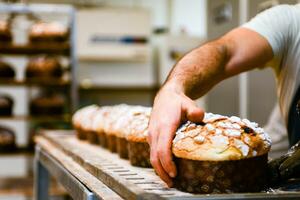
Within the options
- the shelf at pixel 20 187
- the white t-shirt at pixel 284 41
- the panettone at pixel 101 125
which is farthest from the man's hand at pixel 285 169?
the shelf at pixel 20 187

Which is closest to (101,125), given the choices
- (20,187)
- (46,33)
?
(20,187)

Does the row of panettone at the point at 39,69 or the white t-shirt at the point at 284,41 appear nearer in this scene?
the white t-shirt at the point at 284,41

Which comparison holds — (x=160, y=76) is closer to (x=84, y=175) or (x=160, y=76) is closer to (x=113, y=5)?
(x=113, y=5)

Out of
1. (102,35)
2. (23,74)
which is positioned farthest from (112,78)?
(23,74)

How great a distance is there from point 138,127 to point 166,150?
433 millimetres

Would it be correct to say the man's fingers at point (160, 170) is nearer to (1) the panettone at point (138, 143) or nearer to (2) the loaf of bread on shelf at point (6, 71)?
(1) the panettone at point (138, 143)

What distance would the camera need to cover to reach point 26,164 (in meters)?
5.27

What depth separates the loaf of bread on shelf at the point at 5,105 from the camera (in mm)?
4969

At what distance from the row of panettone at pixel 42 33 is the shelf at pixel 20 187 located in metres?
1.26

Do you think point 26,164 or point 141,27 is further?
point 141,27

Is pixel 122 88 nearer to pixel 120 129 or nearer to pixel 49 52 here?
pixel 49 52

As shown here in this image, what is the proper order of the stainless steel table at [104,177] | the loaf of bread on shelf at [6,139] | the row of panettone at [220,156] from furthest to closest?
the loaf of bread on shelf at [6,139] < the row of panettone at [220,156] < the stainless steel table at [104,177]

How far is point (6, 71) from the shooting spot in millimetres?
5004

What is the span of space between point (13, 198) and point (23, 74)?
5.15 feet
